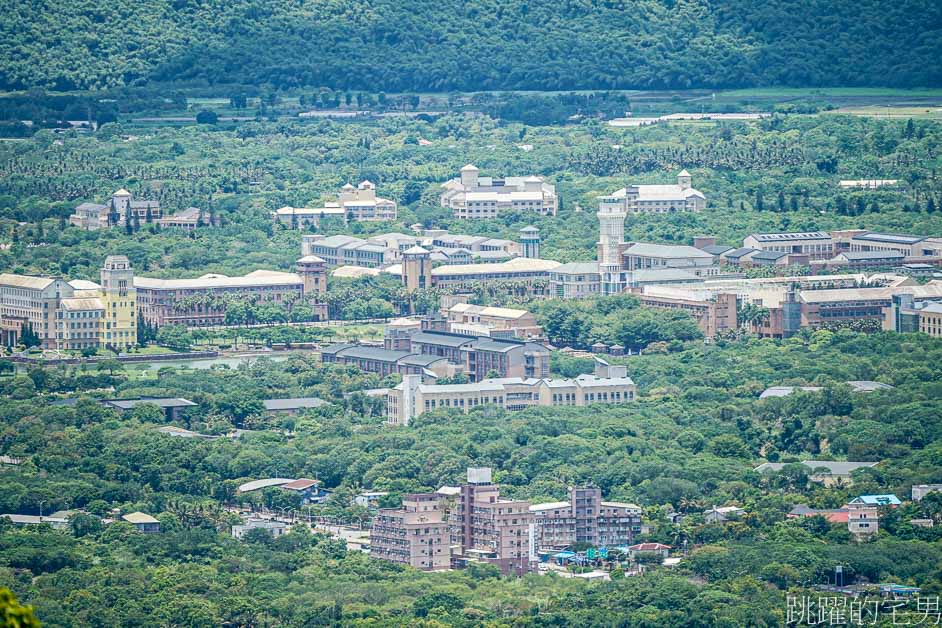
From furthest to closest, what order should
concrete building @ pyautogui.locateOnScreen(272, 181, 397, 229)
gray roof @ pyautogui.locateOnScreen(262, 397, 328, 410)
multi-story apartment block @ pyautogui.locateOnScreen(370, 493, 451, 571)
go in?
concrete building @ pyautogui.locateOnScreen(272, 181, 397, 229) → gray roof @ pyautogui.locateOnScreen(262, 397, 328, 410) → multi-story apartment block @ pyautogui.locateOnScreen(370, 493, 451, 571)

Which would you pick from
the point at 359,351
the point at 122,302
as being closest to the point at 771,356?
the point at 359,351

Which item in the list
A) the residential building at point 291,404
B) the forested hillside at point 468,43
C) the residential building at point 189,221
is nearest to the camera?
the residential building at point 291,404

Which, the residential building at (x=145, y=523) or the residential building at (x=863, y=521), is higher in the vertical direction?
the residential building at (x=863, y=521)

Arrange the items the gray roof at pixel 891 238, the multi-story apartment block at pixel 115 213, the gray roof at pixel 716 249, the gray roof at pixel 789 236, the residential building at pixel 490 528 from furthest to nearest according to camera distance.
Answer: the multi-story apartment block at pixel 115 213 → the gray roof at pixel 789 236 → the gray roof at pixel 716 249 → the gray roof at pixel 891 238 → the residential building at pixel 490 528

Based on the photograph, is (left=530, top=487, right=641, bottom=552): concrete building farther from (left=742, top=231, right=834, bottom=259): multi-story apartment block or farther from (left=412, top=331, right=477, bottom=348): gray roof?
(left=742, top=231, right=834, bottom=259): multi-story apartment block

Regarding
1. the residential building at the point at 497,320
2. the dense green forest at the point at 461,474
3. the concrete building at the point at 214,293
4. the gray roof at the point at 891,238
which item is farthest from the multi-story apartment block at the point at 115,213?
the gray roof at the point at 891,238

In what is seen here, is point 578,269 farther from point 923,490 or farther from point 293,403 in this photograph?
point 923,490

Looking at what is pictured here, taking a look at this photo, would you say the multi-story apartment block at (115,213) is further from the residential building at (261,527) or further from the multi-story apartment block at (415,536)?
the multi-story apartment block at (415,536)

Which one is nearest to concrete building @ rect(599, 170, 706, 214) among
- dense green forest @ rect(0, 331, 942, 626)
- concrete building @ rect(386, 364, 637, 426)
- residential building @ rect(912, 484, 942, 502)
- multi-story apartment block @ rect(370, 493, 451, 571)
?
dense green forest @ rect(0, 331, 942, 626)
